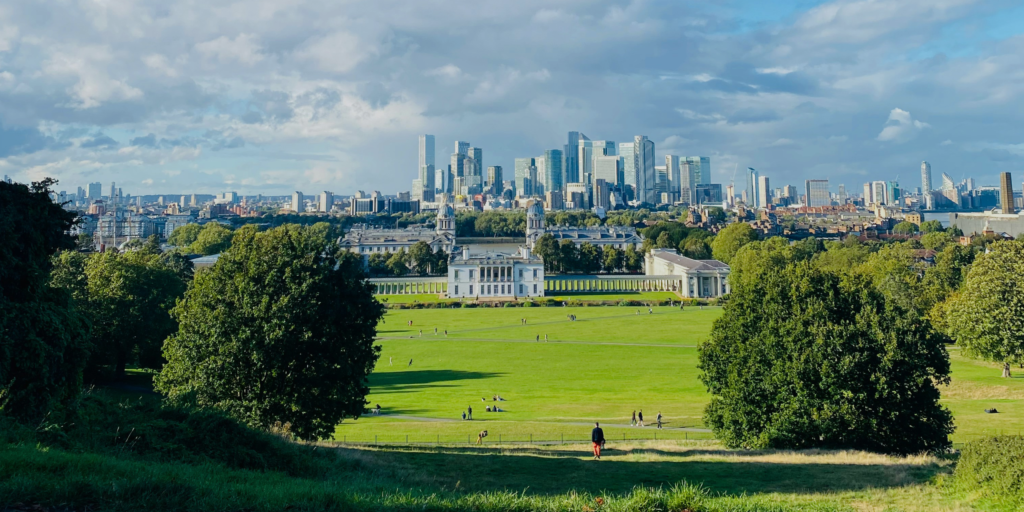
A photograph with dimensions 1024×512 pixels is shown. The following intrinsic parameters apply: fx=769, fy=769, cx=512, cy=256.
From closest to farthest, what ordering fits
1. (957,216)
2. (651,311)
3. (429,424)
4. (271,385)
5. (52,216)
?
(52,216) → (271,385) → (429,424) → (651,311) → (957,216)

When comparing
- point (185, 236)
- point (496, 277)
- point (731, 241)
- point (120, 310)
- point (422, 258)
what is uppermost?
point (185, 236)

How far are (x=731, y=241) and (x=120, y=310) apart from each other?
99091 millimetres

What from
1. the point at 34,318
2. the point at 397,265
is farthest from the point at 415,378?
the point at 397,265

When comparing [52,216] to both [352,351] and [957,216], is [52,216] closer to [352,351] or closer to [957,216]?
[352,351]

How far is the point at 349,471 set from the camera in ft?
49.9

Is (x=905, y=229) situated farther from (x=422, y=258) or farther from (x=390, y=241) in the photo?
(x=422, y=258)

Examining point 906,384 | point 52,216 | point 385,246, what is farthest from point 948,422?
point 385,246

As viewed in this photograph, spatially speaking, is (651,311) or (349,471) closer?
(349,471)

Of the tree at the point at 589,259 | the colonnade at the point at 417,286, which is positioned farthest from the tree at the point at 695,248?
the colonnade at the point at 417,286

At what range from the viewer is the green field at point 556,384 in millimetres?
29047

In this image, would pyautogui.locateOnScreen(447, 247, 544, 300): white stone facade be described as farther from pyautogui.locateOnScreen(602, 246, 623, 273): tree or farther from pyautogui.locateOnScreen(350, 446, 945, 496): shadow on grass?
pyautogui.locateOnScreen(350, 446, 945, 496): shadow on grass

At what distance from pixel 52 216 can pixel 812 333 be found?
21341 millimetres

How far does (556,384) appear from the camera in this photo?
131 ft

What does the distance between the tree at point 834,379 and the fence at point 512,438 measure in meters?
2.27
